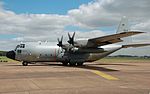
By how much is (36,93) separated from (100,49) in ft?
75.1

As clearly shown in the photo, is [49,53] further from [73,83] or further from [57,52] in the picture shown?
[73,83]

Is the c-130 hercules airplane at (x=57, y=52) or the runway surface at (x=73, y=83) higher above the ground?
the c-130 hercules airplane at (x=57, y=52)

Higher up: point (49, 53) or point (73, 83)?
point (49, 53)

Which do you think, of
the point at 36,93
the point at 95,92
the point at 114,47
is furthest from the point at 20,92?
the point at 114,47

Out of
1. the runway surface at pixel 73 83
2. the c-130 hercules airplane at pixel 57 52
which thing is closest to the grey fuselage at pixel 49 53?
the c-130 hercules airplane at pixel 57 52

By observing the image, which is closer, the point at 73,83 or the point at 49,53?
the point at 73,83

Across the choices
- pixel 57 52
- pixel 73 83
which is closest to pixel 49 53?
pixel 57 52

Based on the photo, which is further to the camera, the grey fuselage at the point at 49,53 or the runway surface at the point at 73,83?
the grey fuselage at the point at 49,53

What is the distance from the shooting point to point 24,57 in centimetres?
3303

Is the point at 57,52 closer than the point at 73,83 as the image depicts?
No

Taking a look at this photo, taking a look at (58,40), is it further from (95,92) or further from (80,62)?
(95,92)

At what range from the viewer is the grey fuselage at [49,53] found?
32906 millimetres

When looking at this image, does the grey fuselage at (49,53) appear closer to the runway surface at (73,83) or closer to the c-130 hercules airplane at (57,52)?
the c-130 hercules airplane at (57,52)

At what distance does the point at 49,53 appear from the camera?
1329 inches
